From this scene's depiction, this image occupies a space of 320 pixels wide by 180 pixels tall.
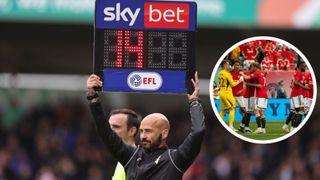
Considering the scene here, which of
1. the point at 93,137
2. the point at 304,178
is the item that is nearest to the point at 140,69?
the point at 304,178

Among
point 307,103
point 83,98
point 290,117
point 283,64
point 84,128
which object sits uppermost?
point 283,64

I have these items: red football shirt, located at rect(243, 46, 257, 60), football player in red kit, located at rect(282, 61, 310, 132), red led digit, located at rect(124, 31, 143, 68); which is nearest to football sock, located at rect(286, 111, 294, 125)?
football player in red kit, located at rect(282, 61, 310, 132)

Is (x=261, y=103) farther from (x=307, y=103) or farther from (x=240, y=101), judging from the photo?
(x=307, y=103)

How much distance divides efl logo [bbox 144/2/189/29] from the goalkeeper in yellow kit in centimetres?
44

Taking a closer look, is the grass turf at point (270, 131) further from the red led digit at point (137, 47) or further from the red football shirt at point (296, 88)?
the red led digit at point (137, 47)

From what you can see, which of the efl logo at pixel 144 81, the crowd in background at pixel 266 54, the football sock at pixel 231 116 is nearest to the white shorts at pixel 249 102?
the football sock at pixel 231 116

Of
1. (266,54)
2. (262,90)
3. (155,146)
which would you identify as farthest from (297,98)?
(155,146)

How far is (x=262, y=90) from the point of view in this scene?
804 centimetres

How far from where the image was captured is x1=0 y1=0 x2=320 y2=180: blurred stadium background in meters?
17.1

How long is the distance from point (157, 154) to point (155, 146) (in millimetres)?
60

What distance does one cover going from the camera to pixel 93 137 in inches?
829

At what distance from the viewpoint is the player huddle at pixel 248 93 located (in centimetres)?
801

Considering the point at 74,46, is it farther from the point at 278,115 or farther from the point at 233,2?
the point at 278,115

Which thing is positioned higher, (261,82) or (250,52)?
(250,52)
